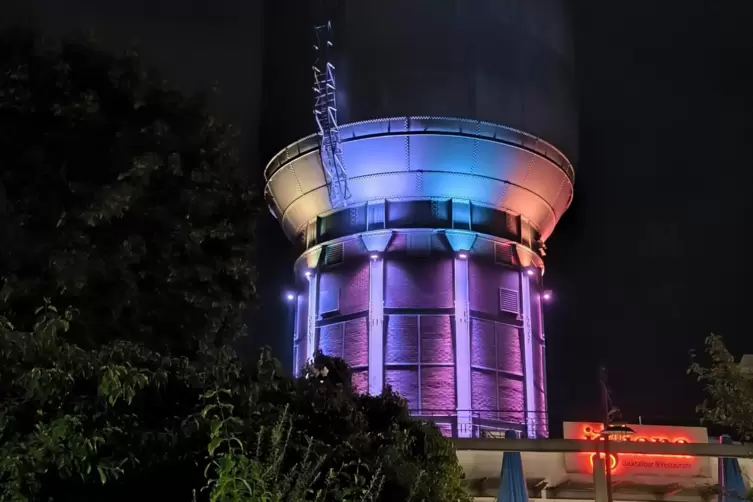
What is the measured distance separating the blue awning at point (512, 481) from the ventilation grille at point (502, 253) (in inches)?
340

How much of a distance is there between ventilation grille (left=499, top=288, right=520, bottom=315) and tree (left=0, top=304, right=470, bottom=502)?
686 inches

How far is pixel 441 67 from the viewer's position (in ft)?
82.1

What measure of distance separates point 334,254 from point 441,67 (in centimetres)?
673

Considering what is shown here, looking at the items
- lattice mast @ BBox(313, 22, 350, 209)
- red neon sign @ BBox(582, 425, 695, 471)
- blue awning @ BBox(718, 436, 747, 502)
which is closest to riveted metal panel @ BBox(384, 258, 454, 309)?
lattice mast @ BBox(313, 22, 350, 209)

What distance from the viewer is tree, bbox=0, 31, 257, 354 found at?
705 centimetres

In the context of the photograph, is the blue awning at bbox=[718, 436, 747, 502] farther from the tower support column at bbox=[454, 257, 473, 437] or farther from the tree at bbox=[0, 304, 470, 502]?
the tree at bbox=[0, 304, 470, 502]

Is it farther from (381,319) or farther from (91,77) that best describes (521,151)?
(91,77)

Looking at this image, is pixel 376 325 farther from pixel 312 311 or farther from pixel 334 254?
pixel 334 254

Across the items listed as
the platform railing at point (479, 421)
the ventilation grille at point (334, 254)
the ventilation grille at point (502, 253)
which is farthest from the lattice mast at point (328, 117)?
the platform railing at point (479, 421)

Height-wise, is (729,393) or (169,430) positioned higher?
(729,393)

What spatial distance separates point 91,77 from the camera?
26.0 ft

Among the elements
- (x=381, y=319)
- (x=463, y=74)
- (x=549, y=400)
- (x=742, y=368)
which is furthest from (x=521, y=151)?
(x=742, y=368)

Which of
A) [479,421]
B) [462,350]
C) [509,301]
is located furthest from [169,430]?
[509,301]

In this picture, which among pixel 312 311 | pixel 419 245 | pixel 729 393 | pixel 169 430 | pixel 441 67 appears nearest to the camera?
pixel 169 430
